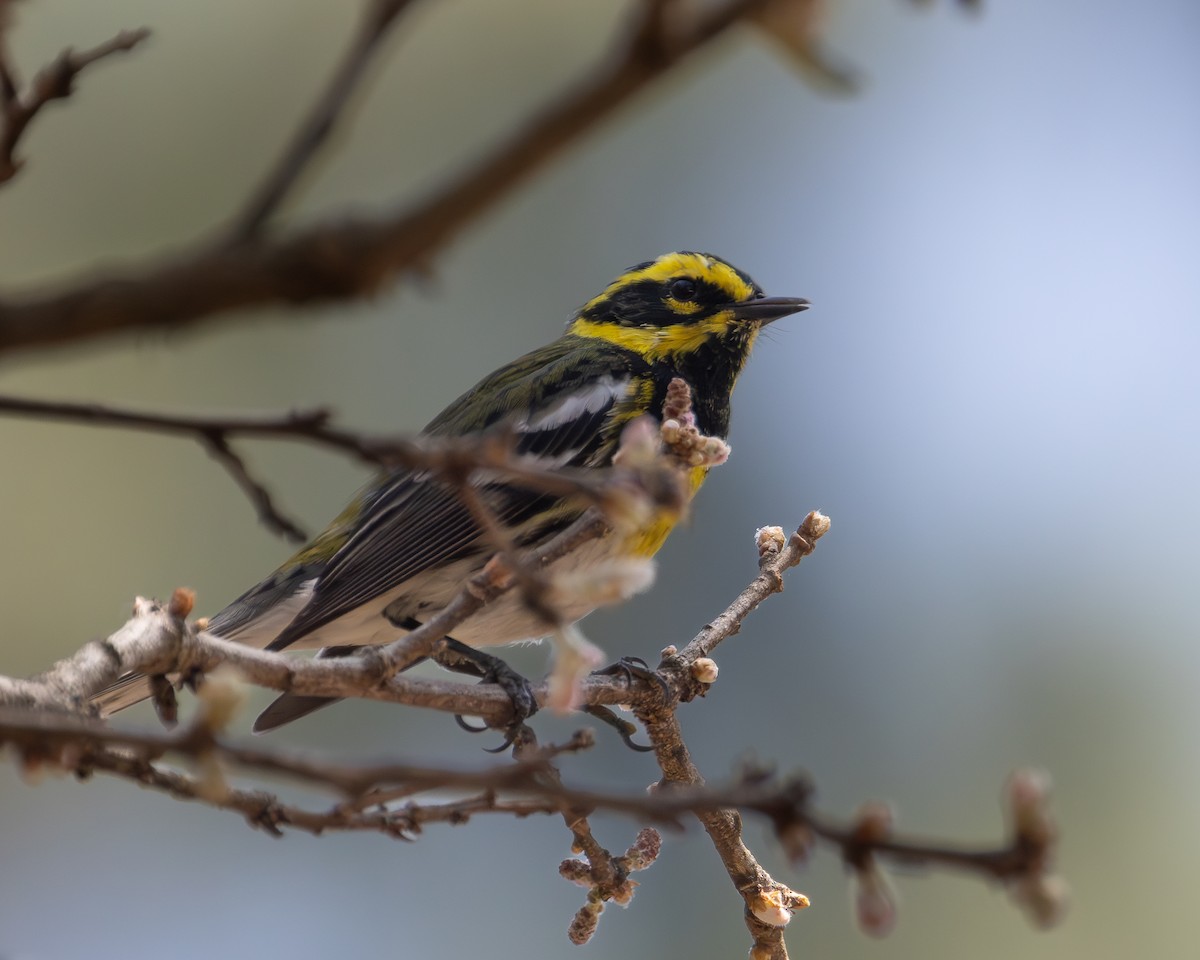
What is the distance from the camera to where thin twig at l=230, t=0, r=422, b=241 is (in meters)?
0.77

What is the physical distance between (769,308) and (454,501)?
133cm

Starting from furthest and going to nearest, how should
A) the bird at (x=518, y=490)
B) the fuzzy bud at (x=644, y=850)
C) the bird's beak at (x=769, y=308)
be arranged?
1. the bird's beak at (x=769, y=308)
2. the bird at (x=518, y=490)
3. the fuzzy bud at (x=644, y=850)

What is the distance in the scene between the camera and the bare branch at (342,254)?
694 millimetres

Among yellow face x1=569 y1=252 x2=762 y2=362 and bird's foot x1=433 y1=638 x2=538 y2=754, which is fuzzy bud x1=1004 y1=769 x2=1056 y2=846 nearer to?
bird's foot x1=433 y1=638 x2=538 y2=754

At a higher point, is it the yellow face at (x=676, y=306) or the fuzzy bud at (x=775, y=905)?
the yellow face at (x=676, y=306)

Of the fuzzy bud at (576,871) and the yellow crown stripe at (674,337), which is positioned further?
the yellow crown stripe at (674,337)

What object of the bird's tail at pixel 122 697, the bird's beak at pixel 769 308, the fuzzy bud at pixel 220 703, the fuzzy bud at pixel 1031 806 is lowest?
the fuzzy bud at pixel 1031 806

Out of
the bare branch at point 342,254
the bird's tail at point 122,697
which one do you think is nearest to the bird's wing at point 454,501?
the bird's tail at point 122,697

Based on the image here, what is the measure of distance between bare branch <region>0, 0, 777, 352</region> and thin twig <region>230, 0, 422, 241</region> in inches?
2.0

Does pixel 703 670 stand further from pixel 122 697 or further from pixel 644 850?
pixel 122 697

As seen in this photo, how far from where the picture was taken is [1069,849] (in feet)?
23.3

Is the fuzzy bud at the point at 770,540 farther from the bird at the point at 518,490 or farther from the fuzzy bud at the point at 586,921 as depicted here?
the fuzzy bud at the point at 586,921

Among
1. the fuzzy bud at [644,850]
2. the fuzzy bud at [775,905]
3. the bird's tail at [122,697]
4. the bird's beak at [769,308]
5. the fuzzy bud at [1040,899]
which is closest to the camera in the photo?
the fuzzy bud at [1040,899]

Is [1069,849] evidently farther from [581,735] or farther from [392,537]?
[581,735]
